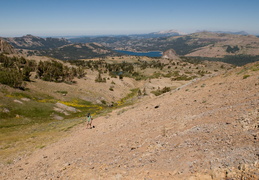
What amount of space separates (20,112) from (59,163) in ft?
94.7

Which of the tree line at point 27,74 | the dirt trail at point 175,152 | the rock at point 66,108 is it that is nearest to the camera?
the dirt trail at point 175,152

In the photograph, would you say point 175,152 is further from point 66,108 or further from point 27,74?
point 27,74

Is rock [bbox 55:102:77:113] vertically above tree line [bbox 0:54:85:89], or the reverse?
tree line [bbox 0:54:85:89]

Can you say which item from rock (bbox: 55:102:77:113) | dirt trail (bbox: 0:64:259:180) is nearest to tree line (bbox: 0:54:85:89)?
rock (bbox: 55:102:77:113)

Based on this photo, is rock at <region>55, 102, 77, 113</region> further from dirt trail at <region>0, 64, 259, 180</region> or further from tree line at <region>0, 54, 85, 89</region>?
Answer: dirt trail at <region>0, 64, 259, 180</region>

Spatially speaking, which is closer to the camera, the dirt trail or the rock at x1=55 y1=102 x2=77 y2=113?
the dirt trail

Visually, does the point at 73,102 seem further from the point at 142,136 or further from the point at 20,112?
the point at 142,136

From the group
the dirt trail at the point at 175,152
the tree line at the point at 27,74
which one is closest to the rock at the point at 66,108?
the tree line at the point at 27,74

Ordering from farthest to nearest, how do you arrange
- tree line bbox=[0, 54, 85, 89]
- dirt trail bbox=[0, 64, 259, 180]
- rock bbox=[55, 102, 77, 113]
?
1. tree line bbox=[0, 54, 85, 89]
2. rock bbox=[55, 102, 77, 113]
3. dirt trail bbox=[0, 64, 259, 180]

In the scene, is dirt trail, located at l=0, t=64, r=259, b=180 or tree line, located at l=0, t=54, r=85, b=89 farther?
tree line, located at l=0, t=54, r=85, b=89

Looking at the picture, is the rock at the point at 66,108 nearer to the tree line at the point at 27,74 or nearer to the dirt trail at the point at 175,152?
the tree line at the point at 27,74

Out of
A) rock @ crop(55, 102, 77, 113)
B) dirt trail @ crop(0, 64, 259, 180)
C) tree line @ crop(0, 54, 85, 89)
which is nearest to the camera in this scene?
dirt trail @ crop(0, 64, 259, 180)

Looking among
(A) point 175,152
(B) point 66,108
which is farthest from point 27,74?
(A) point 175,152

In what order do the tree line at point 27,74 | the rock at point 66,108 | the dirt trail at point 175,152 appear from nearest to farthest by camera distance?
the dirt trail at point 175,152 < the rock at point 66,108 < the tree line at point 27,74
